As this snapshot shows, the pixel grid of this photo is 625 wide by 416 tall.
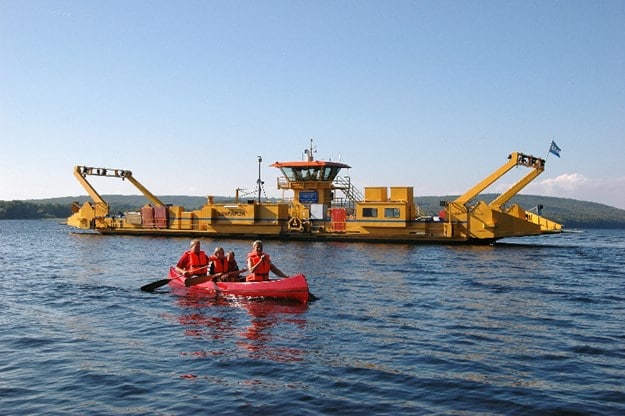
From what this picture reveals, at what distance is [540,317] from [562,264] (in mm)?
18788

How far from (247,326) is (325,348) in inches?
130

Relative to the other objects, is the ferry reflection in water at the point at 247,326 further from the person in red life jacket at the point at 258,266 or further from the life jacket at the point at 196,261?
the life jacket at the point at 196,261

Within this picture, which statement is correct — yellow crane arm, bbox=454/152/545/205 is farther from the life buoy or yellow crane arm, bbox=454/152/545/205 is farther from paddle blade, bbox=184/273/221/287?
paddle blade, bbox=184/273/221/287

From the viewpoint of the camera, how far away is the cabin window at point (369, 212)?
4881cm

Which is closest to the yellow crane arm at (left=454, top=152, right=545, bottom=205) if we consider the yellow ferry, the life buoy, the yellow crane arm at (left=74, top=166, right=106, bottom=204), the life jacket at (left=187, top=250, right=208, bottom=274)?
the yellow ferry

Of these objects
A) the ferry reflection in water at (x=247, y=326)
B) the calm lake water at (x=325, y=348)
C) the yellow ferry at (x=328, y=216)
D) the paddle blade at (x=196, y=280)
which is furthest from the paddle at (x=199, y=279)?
the yellow ferry at (x=328, y=216)

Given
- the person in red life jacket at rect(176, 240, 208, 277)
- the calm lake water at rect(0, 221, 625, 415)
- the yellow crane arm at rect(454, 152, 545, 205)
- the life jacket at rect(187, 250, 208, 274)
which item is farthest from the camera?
the yellow crane arm at rect(454, 152, 545, 205)

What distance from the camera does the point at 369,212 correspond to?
4906 centimetres

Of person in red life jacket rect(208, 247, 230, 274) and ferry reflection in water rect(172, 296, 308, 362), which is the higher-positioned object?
person in red life jacket rect(208, 247, 230, 274)

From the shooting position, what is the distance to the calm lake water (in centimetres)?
1055

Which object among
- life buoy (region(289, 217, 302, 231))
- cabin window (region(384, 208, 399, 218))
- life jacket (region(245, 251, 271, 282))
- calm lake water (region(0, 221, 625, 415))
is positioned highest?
cabin window (region(384, 208, 399, 218))

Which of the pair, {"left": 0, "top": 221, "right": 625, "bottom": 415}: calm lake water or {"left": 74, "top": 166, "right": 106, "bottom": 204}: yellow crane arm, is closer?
{"left": 0, "top": 221, "right": 625, "bottom": 415}: calm lake water

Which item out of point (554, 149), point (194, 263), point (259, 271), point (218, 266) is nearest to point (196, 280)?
point (218, 266)

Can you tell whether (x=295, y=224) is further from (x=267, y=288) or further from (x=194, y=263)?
(x=267, y=288)
